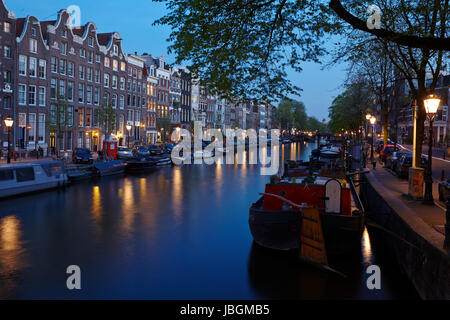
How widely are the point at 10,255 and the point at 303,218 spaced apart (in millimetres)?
9770

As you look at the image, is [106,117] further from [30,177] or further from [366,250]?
[366,250]

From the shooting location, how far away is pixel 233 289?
11.8m

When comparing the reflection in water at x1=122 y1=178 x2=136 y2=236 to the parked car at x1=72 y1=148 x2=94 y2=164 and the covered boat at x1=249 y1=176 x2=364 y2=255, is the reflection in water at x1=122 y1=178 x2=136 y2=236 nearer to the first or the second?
the covered boat at x1=249 y1=176 x2=364 y2=255

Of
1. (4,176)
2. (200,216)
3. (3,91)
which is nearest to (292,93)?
(200,216)

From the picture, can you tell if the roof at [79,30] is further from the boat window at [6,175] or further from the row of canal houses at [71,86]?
the boat window at [6,175]

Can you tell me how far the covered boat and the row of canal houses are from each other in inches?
681

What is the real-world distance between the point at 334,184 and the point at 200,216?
8963 mm

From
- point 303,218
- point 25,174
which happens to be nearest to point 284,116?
point 25,174

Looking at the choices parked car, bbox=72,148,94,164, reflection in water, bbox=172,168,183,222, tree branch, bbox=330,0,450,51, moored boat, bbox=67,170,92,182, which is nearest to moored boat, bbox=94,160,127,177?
moored boat, bbox=67,170,92,182

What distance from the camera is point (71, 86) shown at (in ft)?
186

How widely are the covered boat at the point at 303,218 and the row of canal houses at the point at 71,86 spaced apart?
1729cm

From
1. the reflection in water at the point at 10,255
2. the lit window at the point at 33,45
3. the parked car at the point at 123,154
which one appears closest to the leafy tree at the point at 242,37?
the reflection in water at the point at 10,255
